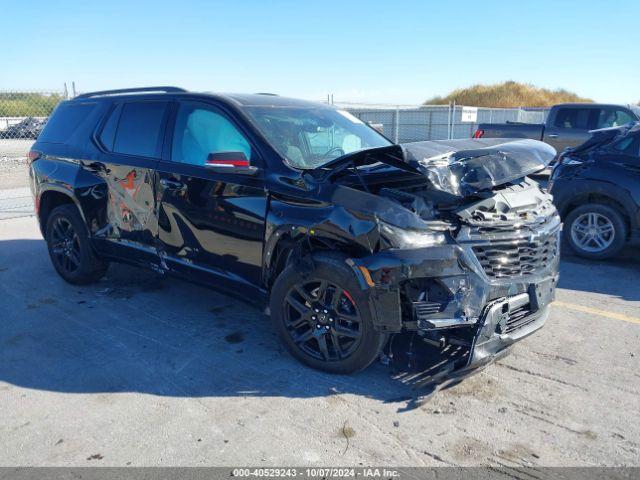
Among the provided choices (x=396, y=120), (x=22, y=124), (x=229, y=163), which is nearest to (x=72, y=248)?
(x=229, y=163)

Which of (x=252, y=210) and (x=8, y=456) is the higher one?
(x=252, y=210)

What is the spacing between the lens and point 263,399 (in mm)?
3391

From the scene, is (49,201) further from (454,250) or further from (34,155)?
(454,250)

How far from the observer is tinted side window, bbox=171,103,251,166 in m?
4.11

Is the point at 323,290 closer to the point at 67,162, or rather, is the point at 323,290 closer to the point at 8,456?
the point at 8,456

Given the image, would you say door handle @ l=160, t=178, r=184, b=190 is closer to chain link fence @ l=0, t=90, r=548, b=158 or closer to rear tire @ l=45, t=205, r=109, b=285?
rear tire @ l=45, t=205, r=109, b=285

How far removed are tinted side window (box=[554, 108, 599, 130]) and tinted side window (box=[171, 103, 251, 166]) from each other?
34.4 ft

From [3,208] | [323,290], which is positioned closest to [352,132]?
[323,290]

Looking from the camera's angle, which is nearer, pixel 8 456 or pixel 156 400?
pixel 8 456

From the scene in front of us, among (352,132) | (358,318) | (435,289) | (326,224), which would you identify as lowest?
(358,318)

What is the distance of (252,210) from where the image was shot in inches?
152

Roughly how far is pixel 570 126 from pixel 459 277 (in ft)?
35.3

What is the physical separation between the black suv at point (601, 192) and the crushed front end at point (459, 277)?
3042 mm

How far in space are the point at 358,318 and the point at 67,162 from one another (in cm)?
371
